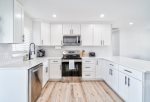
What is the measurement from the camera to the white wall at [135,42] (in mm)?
6844

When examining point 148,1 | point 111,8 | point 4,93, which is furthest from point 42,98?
point 148,1

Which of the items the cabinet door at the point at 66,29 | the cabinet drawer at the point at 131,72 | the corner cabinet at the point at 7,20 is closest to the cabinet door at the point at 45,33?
the cabinet door at the point at 66,29

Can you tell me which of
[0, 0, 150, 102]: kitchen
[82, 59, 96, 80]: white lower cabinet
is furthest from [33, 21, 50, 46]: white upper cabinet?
[82, 59, 96, 80]: white lower cabinet

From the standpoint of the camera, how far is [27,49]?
456 centimetres

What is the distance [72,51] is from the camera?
18.7 feet

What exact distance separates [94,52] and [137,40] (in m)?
3.23

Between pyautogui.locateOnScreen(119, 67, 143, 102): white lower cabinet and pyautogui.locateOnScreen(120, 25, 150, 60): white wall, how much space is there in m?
4.45

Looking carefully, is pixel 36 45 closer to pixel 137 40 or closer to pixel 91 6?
pixel 91 6

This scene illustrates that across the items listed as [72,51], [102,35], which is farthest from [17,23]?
[102,35]

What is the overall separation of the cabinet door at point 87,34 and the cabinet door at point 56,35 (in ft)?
3.07

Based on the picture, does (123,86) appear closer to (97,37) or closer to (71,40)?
(97,37)

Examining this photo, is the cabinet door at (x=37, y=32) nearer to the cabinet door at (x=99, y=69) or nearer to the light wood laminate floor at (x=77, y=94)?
the light wood laminate floor at (x=77, y=94)

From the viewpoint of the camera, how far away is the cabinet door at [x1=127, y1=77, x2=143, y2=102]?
7.71 ft

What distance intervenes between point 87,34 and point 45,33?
174 cm
